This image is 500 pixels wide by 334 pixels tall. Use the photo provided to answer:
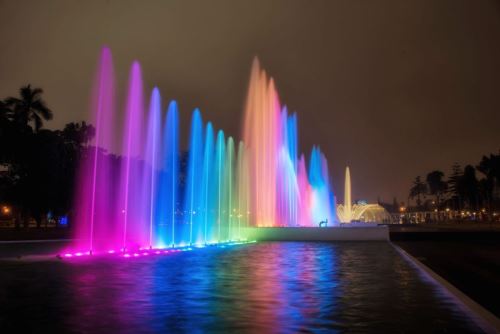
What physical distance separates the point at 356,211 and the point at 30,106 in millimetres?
49765

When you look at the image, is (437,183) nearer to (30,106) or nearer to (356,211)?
(356,211)

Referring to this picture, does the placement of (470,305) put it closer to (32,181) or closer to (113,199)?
(32,181)

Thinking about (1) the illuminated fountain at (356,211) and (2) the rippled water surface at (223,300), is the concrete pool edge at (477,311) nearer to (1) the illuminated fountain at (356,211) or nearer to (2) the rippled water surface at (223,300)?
(2) the rippled water surface at (223,300)

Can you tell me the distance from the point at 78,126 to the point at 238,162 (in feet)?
71.3

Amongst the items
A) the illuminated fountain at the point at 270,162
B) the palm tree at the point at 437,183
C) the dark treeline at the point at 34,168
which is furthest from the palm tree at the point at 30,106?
the palm tree at the point at 437,183

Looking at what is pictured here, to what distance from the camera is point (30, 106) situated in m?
49.1

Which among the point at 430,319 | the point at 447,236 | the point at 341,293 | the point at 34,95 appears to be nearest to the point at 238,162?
the point at 447,236

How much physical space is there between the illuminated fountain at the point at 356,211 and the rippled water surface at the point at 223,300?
46866 mm

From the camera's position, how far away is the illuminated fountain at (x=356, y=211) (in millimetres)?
65375

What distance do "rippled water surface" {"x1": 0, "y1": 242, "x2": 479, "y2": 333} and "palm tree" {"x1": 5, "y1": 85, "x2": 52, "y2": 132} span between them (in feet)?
118

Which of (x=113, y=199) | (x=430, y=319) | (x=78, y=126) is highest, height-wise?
(x=78, y=126)

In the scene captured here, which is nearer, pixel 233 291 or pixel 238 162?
pixel 233 291

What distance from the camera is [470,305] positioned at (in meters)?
8.52

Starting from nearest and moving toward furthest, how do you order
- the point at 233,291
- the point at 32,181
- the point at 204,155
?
the point at 233,291 → the point at 204,155 → the point at 32,181
